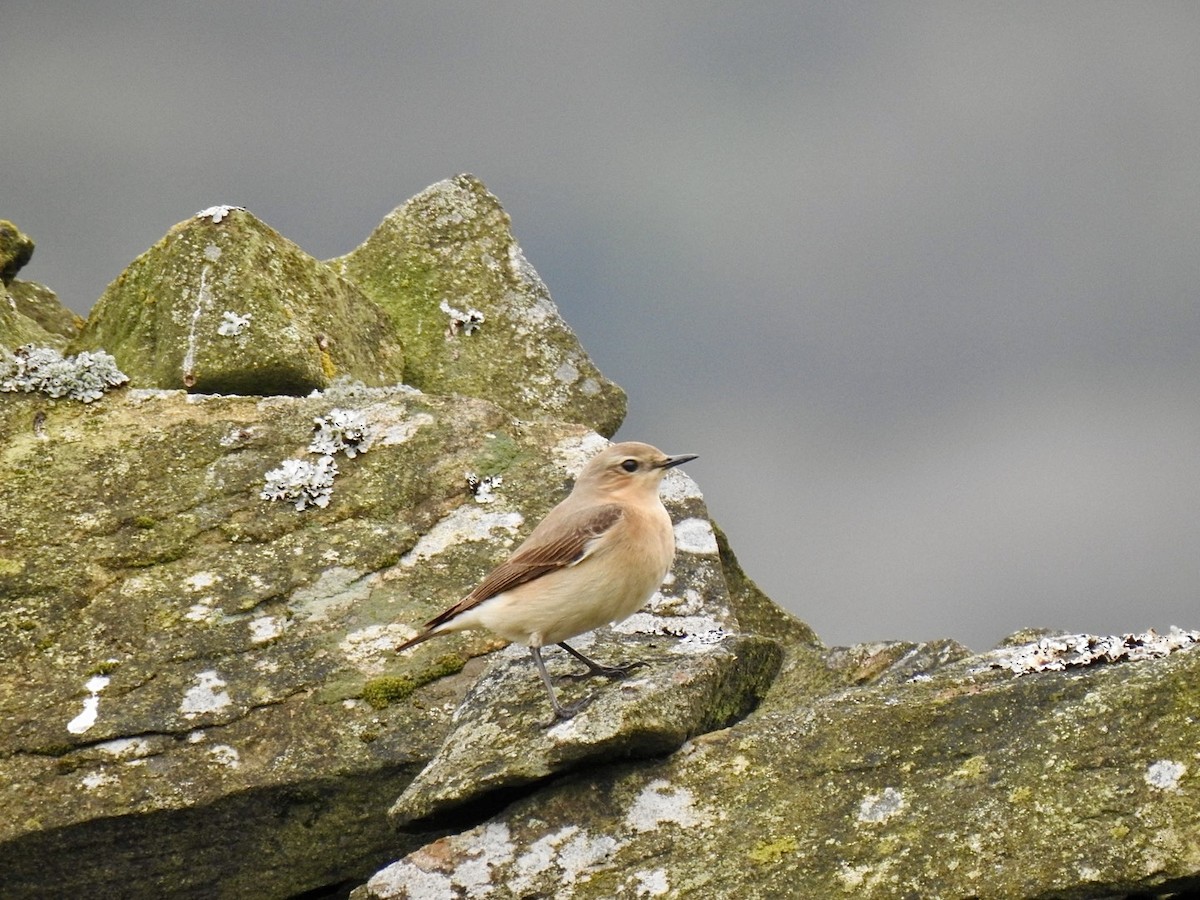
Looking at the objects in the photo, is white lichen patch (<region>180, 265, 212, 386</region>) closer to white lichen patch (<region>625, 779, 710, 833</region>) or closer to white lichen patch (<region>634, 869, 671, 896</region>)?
white lichen patch (<region>625, 779, 710, 833</region>)

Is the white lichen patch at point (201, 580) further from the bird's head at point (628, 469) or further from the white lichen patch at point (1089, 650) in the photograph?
the white lichen patch at point (1089, 650)

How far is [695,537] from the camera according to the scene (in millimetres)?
10547

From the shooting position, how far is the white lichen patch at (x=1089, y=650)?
23.2 ft

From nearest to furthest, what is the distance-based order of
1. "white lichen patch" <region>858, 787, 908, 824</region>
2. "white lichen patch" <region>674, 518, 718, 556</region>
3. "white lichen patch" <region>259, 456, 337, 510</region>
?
1. "white lichen patch" <region>858, 787, 908, 824</region>
2. "white lichen patch" <region>259, 456, 337, 510</region>
3. "white lichen patch" <region>674, 518, 718, 556</region>

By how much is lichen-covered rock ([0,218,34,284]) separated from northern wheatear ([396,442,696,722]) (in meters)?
7.84

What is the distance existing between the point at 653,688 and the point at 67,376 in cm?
602

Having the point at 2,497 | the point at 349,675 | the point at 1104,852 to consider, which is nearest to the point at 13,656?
the point at 2,497

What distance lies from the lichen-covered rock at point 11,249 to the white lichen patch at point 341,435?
5125 mm

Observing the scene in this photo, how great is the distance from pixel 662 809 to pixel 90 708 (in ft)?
12.7

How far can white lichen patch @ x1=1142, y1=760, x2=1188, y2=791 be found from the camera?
607 cm

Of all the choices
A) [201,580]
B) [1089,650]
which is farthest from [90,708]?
[1089,650]

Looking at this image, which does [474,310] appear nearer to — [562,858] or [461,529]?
[461,529]

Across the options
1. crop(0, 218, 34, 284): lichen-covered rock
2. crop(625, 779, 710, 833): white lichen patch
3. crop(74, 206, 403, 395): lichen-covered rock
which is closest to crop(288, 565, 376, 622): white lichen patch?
crop(74, 206, 403, 395): lichen-covered rock

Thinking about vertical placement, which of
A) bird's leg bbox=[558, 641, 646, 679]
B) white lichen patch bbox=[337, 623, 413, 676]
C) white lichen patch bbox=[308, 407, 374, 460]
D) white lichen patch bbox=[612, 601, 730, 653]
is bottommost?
bird's leg bbox=[558, 641, 646, 679]
